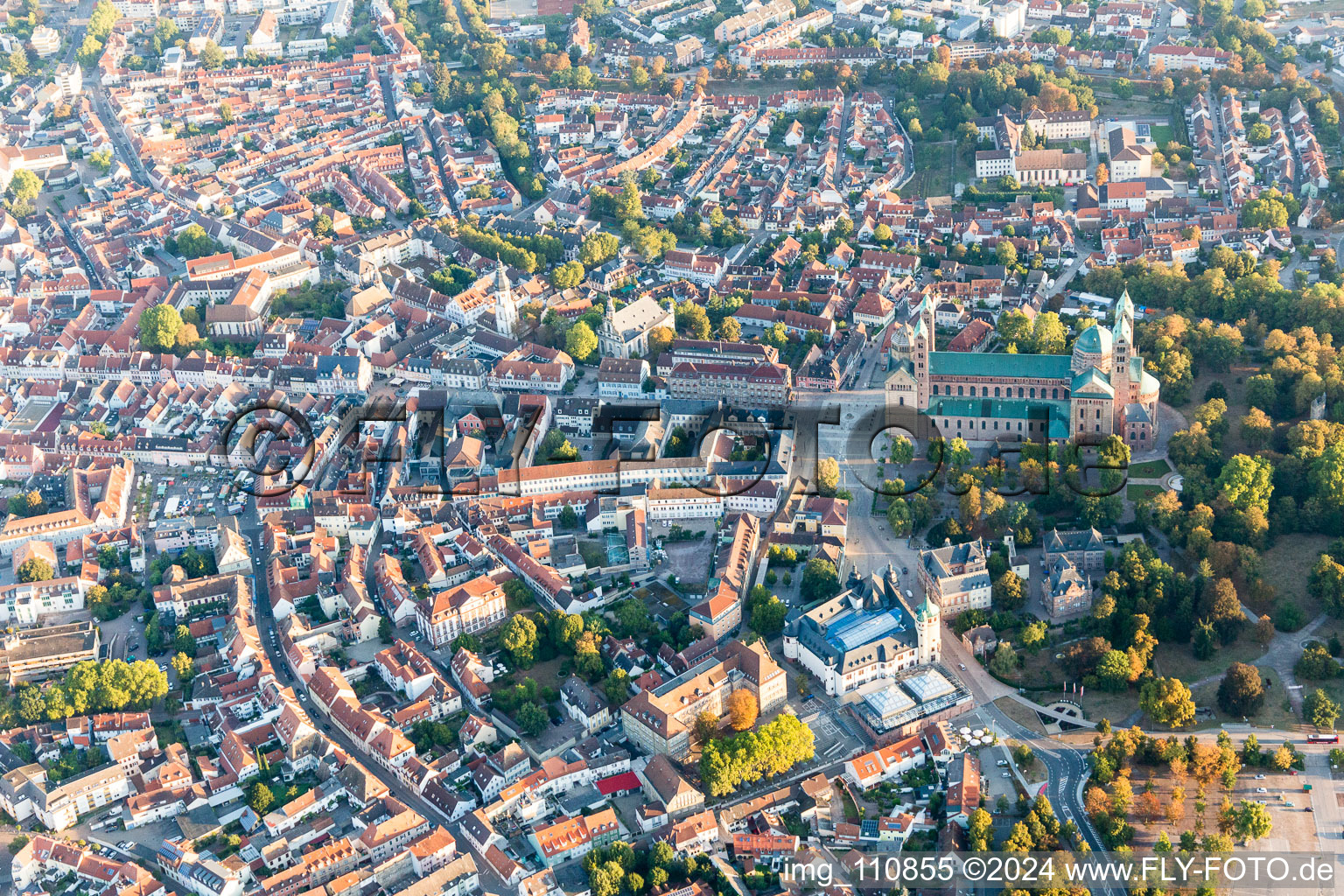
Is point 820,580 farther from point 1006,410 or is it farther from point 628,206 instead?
point 628,206

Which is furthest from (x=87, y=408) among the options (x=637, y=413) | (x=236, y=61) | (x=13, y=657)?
(x=236, y=61)

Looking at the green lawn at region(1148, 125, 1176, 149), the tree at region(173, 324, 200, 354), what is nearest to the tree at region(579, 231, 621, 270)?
the tree at region(173, 324, 200, 354)

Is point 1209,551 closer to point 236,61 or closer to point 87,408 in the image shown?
point 87,408

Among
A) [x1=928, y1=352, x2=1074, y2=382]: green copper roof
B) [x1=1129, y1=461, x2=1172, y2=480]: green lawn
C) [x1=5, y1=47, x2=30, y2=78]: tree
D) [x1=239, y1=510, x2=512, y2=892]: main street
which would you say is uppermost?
[x1=5, y1=47, x2=30, y2=78]: tree

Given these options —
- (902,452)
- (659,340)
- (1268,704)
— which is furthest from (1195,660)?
(659,340)

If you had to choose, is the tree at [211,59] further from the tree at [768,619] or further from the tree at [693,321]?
the tree at [768,619]

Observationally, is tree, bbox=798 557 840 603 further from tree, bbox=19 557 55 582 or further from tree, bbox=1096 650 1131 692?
tree, bbox=19 557 55 582

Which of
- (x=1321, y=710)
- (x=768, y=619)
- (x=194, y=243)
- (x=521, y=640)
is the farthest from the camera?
(x=194, y=243)
